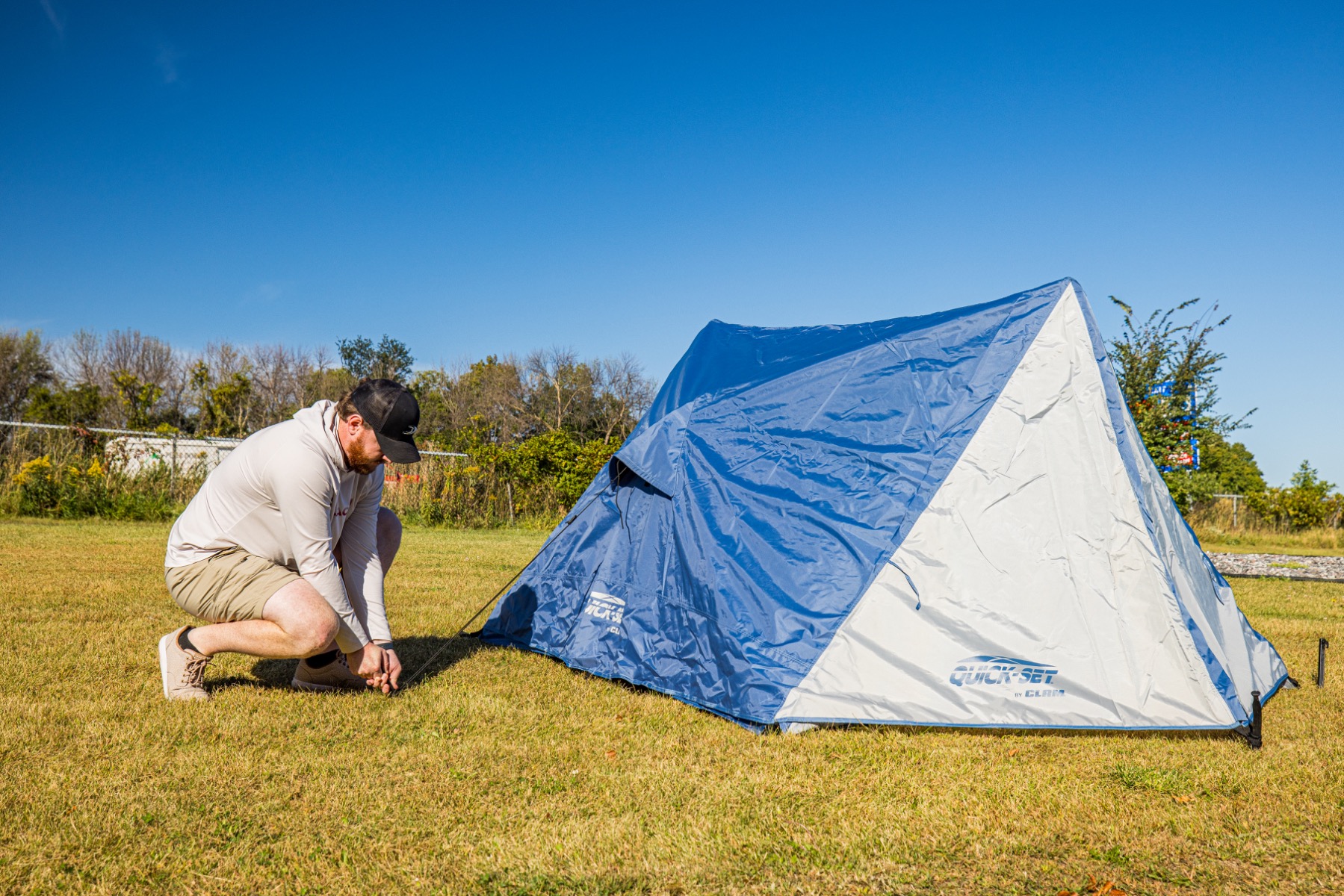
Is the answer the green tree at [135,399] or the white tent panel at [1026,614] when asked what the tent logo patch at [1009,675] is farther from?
the green tree at [135,399]

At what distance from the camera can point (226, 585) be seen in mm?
3957

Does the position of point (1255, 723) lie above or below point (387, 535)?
below

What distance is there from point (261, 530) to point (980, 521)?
3353mm

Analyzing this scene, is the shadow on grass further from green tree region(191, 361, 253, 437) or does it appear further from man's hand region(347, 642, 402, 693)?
green tree region(191, 361, 253, 437)

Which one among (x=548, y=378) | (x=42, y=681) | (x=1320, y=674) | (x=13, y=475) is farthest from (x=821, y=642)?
(x=548, y=378)

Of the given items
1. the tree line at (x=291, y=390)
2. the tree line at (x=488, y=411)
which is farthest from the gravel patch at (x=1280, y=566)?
the tree line at (x=291, y=390)

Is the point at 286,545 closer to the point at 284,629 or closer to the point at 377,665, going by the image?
the point at 284,629

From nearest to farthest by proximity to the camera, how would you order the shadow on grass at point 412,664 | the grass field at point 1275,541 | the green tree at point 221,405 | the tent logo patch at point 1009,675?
the tent logo patch at point 1009,675, the shadow on grass at point 412,664, the grass field at point 1275,541, the green tree at point 221,405

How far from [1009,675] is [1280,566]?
1199cm

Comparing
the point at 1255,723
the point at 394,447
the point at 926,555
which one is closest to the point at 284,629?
the point at 394,447

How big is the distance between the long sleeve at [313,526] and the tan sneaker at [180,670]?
0.67 m

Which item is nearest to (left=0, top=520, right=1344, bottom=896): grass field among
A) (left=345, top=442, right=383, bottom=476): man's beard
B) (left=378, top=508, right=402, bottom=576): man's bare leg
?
(left=378, top=508, right=402, bottom=576): man's bare leg

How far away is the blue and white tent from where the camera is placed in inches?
154

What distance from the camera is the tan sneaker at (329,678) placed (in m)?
4.33
